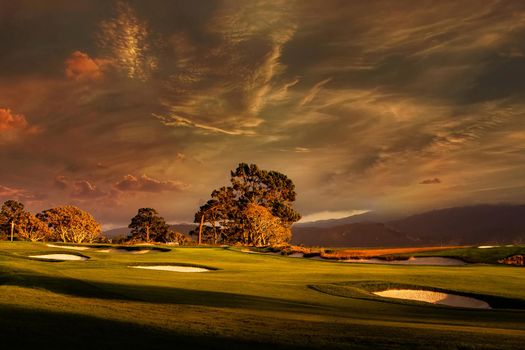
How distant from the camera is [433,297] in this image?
768 inches

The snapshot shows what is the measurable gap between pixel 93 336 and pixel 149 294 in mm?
6465

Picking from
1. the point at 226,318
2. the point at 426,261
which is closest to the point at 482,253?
the point at 426,261

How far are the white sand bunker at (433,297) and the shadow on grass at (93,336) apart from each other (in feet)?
41.5

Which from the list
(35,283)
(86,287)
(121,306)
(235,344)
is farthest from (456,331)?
(35,283)

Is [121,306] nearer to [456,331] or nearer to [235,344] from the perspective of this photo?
[235,344]

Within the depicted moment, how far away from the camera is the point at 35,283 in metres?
14.7

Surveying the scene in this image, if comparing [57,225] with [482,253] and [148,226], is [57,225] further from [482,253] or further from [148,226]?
[482,253]

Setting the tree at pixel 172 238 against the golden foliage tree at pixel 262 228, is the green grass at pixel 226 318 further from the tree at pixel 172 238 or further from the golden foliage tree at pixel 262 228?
the tree at pixel 172 238

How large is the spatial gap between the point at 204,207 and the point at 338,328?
8053 centimetres

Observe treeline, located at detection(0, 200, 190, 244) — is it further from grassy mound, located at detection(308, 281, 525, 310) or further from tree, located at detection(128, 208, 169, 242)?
grassy mound, located at detection(308, 281, 525, 310)

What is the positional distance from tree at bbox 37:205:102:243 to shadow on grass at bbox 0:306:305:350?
7488cm

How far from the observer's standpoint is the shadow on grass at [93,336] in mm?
7027

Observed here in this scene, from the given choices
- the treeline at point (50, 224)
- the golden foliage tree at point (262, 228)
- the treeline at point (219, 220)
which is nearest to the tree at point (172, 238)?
the treeline at point (219, 220)

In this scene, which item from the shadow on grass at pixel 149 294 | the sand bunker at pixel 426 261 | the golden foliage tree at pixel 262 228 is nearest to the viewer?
the shadow on grass at pixel 149 294
